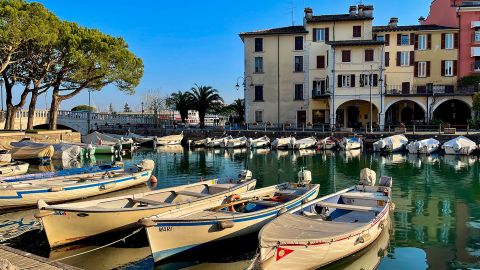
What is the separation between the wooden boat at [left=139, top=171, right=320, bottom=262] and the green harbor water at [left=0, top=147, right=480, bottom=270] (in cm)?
43

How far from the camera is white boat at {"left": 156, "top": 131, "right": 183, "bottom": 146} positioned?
52.6m

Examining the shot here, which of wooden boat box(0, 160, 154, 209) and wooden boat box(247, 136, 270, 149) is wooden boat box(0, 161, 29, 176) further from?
wooden boat box(247, 136, 270, 149)

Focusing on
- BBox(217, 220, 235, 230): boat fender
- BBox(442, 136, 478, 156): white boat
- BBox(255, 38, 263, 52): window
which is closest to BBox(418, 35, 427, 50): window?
BBox(442, 136, 478, 156): white boat

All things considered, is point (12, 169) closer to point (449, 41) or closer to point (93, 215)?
point (93, 215)

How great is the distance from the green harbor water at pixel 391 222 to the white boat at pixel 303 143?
30.1ft

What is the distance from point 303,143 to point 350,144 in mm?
4787

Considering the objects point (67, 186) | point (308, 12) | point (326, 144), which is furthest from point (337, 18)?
point (67, 186)

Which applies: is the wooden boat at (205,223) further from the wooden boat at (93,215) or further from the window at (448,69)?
the window at (448,69)

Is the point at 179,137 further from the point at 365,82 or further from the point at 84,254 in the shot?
the point at 84,254

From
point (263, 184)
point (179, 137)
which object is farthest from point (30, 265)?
point (179, 137)

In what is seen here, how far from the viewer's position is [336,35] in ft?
176

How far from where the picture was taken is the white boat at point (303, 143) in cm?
4469

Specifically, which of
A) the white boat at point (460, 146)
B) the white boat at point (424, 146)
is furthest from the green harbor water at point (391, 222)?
the white boat at point (424, 146)

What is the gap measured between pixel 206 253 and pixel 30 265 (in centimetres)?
451
